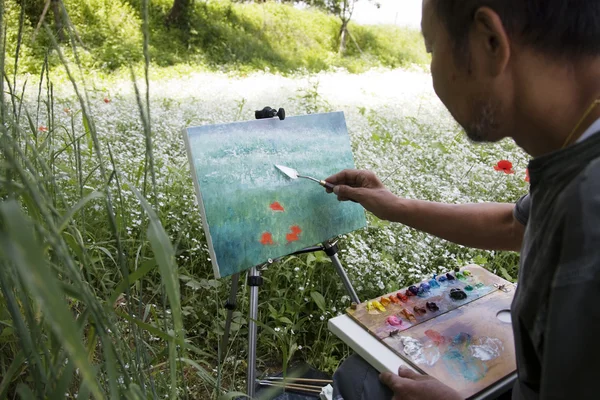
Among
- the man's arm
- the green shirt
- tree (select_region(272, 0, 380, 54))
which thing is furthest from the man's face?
tree (select_region(272, 0, 380, 54))

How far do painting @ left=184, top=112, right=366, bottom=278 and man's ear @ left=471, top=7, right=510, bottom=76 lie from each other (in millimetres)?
864

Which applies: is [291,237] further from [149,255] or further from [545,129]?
[545,129]

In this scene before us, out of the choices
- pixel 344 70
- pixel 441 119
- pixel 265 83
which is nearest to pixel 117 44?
pixel 265 83

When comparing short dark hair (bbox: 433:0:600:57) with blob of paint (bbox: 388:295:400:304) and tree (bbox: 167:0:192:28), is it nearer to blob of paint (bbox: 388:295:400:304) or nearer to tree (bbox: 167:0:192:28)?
blob of paint (bbox: 388:295:400:304)

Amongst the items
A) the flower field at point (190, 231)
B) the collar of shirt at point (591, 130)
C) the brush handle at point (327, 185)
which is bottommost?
the flower field at point (190, 231)

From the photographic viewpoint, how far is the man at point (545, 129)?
700 millimetres

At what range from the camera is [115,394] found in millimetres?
471

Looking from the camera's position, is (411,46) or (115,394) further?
(411,46)

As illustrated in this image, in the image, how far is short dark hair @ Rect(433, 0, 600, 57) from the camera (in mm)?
773

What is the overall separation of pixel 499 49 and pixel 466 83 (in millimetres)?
98

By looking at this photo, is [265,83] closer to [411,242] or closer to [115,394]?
[411,242]

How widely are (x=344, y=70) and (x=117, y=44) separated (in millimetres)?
3877

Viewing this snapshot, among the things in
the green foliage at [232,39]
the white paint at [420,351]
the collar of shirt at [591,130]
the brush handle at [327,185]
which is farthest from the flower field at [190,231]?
the green foliage at [232,39]

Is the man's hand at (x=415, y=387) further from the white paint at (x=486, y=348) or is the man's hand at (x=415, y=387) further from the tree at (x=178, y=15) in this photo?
the tree at (x=178, y=15)
